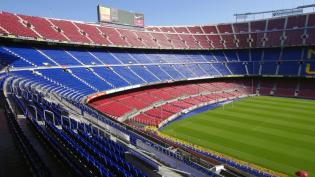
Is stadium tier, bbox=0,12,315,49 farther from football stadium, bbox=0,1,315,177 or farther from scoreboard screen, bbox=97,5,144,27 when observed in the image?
scoreboard screen, bbox=97,5,144,27

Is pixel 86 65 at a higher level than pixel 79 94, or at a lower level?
higher

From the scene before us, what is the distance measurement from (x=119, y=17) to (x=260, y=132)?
38.1 metres

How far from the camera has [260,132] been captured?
98.2 ft

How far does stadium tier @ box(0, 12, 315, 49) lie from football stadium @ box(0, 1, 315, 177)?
266mm

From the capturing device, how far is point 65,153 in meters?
9.96

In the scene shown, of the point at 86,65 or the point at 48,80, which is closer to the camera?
the point at 48,80

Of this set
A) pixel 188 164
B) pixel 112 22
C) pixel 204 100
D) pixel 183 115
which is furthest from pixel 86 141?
pixel 112 22

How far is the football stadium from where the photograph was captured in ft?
39.6

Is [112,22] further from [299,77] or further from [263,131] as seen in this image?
[299,77]

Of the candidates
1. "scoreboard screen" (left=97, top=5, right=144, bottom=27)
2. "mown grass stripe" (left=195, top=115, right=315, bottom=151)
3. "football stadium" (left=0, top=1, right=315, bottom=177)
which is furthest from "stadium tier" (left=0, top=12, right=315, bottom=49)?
"mown grass stripe" (left=195, top=115, right=315, bottom=151)

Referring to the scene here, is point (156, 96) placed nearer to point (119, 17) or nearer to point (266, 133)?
point (266, 133)

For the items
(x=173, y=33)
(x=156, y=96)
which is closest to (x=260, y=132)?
(x=156, y=96)

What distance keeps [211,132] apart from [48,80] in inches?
808

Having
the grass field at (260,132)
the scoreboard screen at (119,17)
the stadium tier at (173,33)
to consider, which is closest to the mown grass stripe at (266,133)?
the grass field at (260,132)
